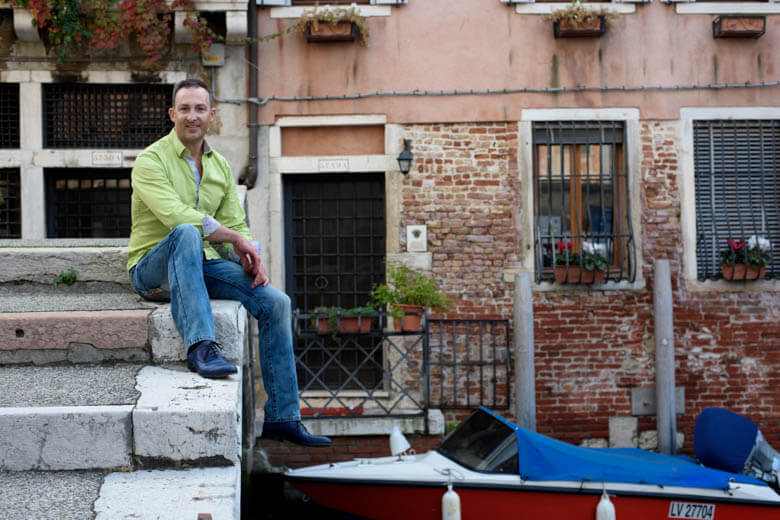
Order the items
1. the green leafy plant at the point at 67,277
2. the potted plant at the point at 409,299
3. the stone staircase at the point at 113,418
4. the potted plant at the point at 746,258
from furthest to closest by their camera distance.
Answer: the potted plant at the point at 746,258 < the potted plant at the point at 409,299 < the green leafy plant at the point at 67,277 < the stone staircase at the point at 113,418

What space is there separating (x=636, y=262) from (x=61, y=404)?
6937 millimetres

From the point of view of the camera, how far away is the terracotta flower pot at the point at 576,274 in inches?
343

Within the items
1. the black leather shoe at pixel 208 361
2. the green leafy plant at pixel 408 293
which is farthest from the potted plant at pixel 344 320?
the black leather shoe at pixel 208 361

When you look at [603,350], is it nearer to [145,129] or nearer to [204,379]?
[145,129]

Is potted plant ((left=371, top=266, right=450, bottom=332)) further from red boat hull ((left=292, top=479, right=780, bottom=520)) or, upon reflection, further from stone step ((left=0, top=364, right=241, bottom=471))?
stone step ((left=0, top=364, right=241, bottom=471))

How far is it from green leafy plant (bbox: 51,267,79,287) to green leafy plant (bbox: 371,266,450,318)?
150 inches

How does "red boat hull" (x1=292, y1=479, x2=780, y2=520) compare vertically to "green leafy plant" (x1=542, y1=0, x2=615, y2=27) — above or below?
below

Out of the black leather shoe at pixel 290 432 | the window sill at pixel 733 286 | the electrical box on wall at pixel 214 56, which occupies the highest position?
the electrical box on wall at pixel 214 56

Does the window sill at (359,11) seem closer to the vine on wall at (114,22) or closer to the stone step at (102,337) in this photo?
the vine on wall at (114,22)

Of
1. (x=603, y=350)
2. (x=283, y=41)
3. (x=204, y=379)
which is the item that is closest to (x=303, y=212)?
(x=283, y=41)

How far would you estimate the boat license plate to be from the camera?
21.5 feet

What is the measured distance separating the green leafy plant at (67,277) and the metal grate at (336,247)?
4.38 metres

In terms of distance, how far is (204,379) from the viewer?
3.40 m

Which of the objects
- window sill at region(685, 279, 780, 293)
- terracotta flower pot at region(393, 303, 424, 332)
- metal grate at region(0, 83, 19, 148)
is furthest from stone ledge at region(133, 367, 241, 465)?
window sill at region(685, 279, 780, 293)
